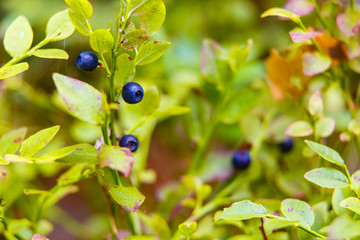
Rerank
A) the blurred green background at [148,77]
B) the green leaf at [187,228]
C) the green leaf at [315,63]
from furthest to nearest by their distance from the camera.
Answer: the blurred green background at [148,77] → the green leaf at [315,63] → the green leaf at [187,228]

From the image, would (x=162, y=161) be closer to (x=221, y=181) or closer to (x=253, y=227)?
(x=221, y=181)

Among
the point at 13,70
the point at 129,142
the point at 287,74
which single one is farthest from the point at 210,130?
the point at 13,70

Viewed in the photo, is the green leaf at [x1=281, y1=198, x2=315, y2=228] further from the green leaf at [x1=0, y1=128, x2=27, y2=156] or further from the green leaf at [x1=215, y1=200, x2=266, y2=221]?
A: the green leaf at [x1=0, y1=128, x2=27, y2=156]

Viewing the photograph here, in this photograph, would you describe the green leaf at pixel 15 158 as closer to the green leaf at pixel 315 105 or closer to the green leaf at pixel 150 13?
the green leaf at pixel 150 13

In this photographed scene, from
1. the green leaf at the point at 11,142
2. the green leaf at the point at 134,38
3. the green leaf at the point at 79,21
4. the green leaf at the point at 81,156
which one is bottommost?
the green leaf at the point at 11,142

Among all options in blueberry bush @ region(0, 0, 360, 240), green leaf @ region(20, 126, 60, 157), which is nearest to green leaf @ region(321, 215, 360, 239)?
blueberry bush @ region(0, 0, 360, 240)

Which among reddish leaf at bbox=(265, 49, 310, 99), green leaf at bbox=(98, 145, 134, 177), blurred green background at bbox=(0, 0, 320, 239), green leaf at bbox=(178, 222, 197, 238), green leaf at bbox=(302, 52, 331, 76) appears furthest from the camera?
blurred green background at bbox=(0, 0, 320, 239)

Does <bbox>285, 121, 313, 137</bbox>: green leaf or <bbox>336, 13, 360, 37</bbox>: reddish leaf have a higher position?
<bbox>336, 13, 360, 37</bbox>: reddish leaf

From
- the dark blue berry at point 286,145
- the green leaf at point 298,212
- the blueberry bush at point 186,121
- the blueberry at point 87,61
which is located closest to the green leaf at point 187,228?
the blueberry bush at point 186,121

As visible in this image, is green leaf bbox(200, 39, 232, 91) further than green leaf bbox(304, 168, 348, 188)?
Yes
